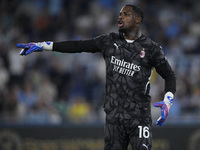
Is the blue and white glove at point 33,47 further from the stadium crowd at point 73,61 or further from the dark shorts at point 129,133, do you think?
the stadium crowd at point 73,61

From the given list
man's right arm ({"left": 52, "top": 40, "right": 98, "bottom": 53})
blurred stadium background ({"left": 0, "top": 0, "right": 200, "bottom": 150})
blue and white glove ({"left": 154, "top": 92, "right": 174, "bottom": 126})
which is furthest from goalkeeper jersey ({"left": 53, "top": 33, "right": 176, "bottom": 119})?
blurred stadium background ({"left": 0, "top": 0, "right": 200, "bottom": 150})

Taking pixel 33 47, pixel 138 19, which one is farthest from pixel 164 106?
pixel 33 47

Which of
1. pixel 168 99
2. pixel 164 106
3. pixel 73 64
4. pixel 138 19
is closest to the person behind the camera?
pixel 164 106

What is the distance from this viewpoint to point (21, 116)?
389 inches

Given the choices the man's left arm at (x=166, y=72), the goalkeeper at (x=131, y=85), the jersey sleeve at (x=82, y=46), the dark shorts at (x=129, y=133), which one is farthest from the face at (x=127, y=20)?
the dark shorts at (x=129, y=133)

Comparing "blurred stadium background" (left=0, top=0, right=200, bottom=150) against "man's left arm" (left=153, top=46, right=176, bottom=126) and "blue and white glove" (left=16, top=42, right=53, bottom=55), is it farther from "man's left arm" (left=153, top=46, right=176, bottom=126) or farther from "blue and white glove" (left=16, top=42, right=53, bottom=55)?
"man's left arm" (left=153, top=46, right=176, bottom=126)

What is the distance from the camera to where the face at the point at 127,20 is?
562 centimetres

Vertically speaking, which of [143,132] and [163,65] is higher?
[163,65]

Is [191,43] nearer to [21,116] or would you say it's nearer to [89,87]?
[89,87]

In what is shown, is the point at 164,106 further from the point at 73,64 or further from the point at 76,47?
the point at 73,64

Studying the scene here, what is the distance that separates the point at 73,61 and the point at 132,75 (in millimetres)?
6757

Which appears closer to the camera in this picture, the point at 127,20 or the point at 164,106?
the point at 164,106

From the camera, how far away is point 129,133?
18.5ft

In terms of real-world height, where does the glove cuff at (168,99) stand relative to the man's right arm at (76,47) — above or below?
below
